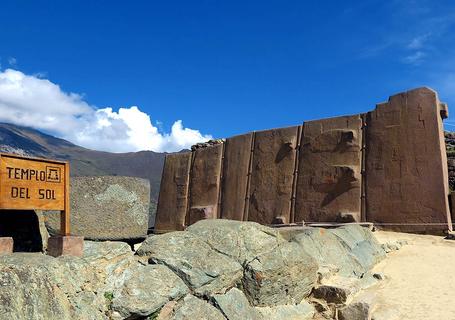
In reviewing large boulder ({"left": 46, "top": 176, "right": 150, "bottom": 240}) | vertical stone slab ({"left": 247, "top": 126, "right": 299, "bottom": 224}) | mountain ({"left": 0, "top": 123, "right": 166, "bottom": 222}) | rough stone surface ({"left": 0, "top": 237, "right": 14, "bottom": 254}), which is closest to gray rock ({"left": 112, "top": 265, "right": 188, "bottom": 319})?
rough stone surface ({"left": 0, "top": 237, "right": 14, "bottom": 254})

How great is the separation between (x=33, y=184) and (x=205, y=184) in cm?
1295

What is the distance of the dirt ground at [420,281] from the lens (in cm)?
604

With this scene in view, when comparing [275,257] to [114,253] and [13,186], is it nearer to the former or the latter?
[114,253]

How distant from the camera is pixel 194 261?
4.54 meters

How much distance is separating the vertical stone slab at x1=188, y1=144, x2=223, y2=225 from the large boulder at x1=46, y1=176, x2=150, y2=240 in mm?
10037

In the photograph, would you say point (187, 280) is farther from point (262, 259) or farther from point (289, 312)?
point (289, 312)

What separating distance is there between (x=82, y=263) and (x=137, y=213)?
2.47m

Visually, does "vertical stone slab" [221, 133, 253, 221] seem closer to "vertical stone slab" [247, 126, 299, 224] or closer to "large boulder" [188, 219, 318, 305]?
"vertical stone slab" [247, 126, 299, 224]

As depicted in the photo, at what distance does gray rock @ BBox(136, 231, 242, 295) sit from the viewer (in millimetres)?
4340

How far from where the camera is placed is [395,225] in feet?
39.6

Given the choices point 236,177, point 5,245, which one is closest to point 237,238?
point 5,245

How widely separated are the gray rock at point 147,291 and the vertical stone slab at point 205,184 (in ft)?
39.1

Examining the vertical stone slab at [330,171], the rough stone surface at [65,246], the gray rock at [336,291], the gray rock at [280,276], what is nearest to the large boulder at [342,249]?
the gray rock at [336,291]

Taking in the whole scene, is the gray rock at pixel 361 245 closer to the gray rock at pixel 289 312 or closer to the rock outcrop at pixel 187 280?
the rock outcrop at pixel 187 280
